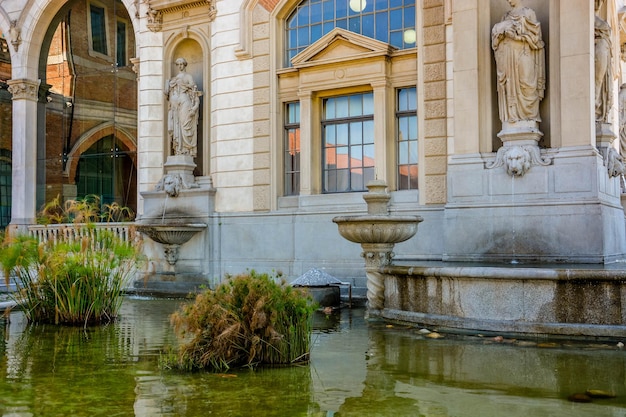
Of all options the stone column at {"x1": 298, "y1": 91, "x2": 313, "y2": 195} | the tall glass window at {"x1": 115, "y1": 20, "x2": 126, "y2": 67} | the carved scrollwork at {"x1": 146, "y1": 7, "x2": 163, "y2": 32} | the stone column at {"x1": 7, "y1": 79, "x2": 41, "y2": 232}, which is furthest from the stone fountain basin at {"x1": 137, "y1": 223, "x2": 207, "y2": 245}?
the tall glass window at {"x1": 115, "y1": 20, "x2": 126, "y2": 67}

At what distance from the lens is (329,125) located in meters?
17.0

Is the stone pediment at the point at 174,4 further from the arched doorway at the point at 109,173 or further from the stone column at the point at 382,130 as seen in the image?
the stone column at the point at 382,130

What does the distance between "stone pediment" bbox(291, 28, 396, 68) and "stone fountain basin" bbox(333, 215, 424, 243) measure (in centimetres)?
574

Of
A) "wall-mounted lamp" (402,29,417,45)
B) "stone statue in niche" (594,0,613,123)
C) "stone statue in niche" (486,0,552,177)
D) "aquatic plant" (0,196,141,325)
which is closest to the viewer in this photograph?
"aquatic plant" (0,196,141,325)

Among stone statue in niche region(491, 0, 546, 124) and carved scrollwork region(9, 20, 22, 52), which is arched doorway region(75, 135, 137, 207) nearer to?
carved scrollwork region(9, 20, 22, 52)

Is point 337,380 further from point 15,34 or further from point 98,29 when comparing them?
point 15,34

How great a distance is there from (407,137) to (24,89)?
44.8ft

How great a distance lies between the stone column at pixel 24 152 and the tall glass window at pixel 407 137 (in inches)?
506

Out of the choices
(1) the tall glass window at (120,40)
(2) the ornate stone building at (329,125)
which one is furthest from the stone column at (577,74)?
(1) the tall glass window at (120,40)

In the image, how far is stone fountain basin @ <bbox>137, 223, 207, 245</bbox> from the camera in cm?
1733

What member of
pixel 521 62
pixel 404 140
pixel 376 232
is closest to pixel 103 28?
pixel 404 140

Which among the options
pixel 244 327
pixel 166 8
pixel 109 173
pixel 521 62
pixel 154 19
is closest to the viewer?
pixel 244 327

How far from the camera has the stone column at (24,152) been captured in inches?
898

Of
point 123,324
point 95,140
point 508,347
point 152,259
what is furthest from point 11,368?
point 95,140
